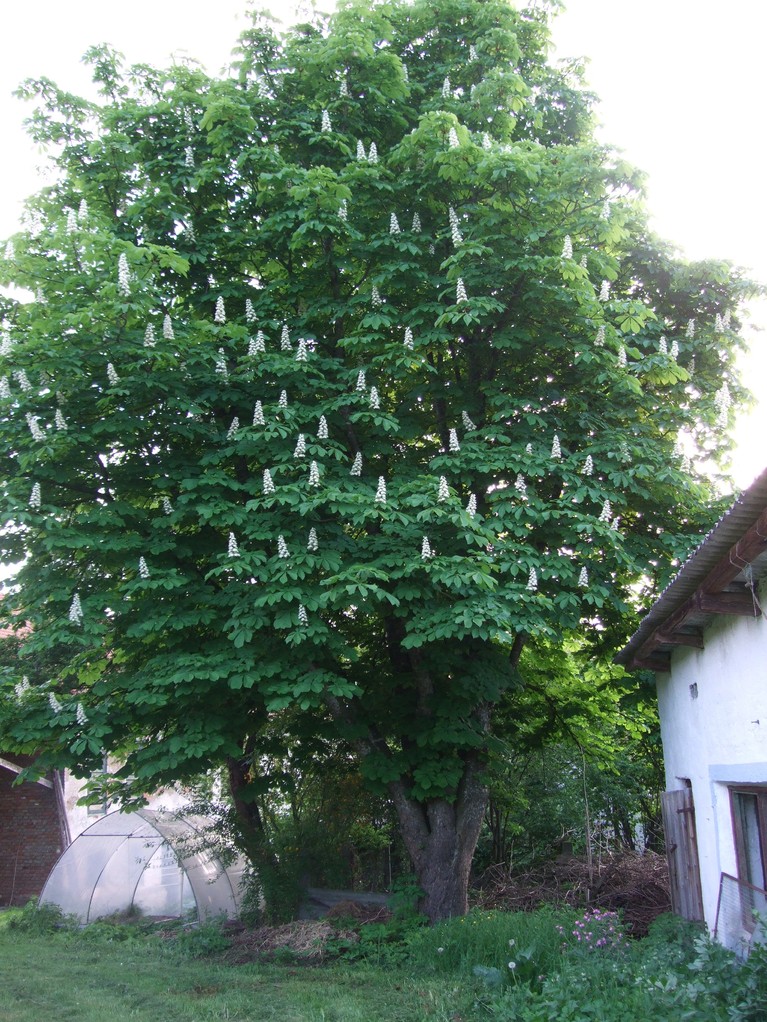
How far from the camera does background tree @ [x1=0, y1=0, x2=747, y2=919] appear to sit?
911 centimetres

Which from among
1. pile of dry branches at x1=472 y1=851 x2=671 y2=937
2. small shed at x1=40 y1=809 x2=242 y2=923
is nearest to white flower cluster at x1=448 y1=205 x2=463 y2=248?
pile of dry branches at x1=472 y1=851 x2=671 y2=937

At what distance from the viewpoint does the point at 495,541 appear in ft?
30.1

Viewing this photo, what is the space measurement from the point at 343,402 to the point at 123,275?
2580 millimetres

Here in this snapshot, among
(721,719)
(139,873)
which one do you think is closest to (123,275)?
(721,719)

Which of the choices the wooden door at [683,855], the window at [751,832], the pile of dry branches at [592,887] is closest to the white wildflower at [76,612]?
the window at [751,832]

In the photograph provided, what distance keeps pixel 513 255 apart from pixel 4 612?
6.98m

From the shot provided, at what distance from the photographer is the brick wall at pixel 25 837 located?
17983 mm

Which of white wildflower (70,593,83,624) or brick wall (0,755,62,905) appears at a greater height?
white wildflower (70,593,83,624)

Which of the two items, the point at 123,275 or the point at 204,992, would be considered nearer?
the point at 123,275

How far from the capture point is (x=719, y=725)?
7758 millimetres

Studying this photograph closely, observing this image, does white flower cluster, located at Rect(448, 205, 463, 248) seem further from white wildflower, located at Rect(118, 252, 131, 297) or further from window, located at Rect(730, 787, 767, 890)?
window, located at Rect(730, 787, 767, 890)

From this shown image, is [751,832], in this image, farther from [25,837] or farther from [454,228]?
[25,837]

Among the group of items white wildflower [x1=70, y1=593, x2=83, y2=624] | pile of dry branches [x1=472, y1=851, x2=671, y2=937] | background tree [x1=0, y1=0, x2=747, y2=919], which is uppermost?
background tree [x1=0, y1=0, x2=747, y2=919]

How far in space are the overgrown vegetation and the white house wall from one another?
2.76 feet
